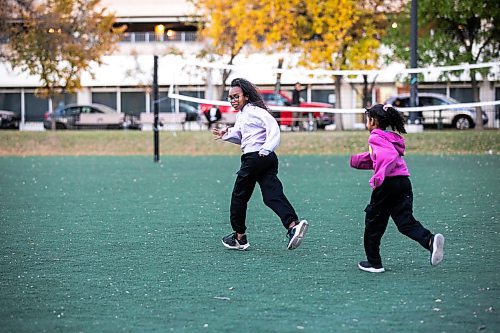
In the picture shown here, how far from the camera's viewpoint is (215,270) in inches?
296

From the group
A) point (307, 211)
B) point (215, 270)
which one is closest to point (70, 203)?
point (307, 211)

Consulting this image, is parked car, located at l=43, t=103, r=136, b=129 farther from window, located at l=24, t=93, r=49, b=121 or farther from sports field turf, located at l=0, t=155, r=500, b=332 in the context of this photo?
sports field turf, located at l=0, t=155, r=500, b=332

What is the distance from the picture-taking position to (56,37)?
101 feet

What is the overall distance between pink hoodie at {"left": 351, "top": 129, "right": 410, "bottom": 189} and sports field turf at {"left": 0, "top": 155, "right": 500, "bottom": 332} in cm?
72

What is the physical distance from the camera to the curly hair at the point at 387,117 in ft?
24.2

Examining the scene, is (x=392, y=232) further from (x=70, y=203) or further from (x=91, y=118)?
(x=91, y=118)

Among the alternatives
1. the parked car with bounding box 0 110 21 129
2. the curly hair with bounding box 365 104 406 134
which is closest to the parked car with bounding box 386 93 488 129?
the parked car with bounding box 0 110 21 129

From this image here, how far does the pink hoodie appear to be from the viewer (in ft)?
23.7

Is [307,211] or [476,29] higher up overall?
[476,29]

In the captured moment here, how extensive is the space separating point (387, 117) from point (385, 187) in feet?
1.70

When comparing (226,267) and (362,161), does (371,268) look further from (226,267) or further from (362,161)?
(226,267)

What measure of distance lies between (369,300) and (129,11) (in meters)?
44.4

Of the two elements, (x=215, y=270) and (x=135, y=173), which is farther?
(x=135, y=173)

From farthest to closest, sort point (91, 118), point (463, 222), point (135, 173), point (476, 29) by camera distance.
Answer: point (91, 118) → point (476, 29) → point (135, 173) → point (463, 222)
